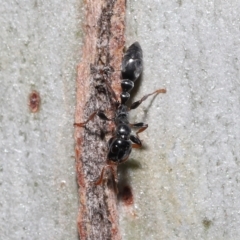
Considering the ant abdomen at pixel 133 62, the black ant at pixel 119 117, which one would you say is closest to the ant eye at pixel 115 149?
the black ant at pixel 119 117

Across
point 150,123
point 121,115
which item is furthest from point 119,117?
point 150,123

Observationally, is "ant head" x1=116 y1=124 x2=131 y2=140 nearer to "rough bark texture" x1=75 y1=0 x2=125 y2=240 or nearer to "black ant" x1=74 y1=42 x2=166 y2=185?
"black ant" x1=74 y1=42 x2=166 y2=185

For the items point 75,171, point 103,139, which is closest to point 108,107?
point 103,139

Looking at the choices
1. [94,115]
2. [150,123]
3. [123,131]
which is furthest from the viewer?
[123,131]

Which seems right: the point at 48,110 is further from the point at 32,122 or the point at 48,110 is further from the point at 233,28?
the point at 233,28

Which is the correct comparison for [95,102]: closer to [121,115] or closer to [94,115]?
[94,115]

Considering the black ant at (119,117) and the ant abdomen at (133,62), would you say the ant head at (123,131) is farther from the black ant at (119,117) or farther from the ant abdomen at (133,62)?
the ant abdomen at (133,62)
